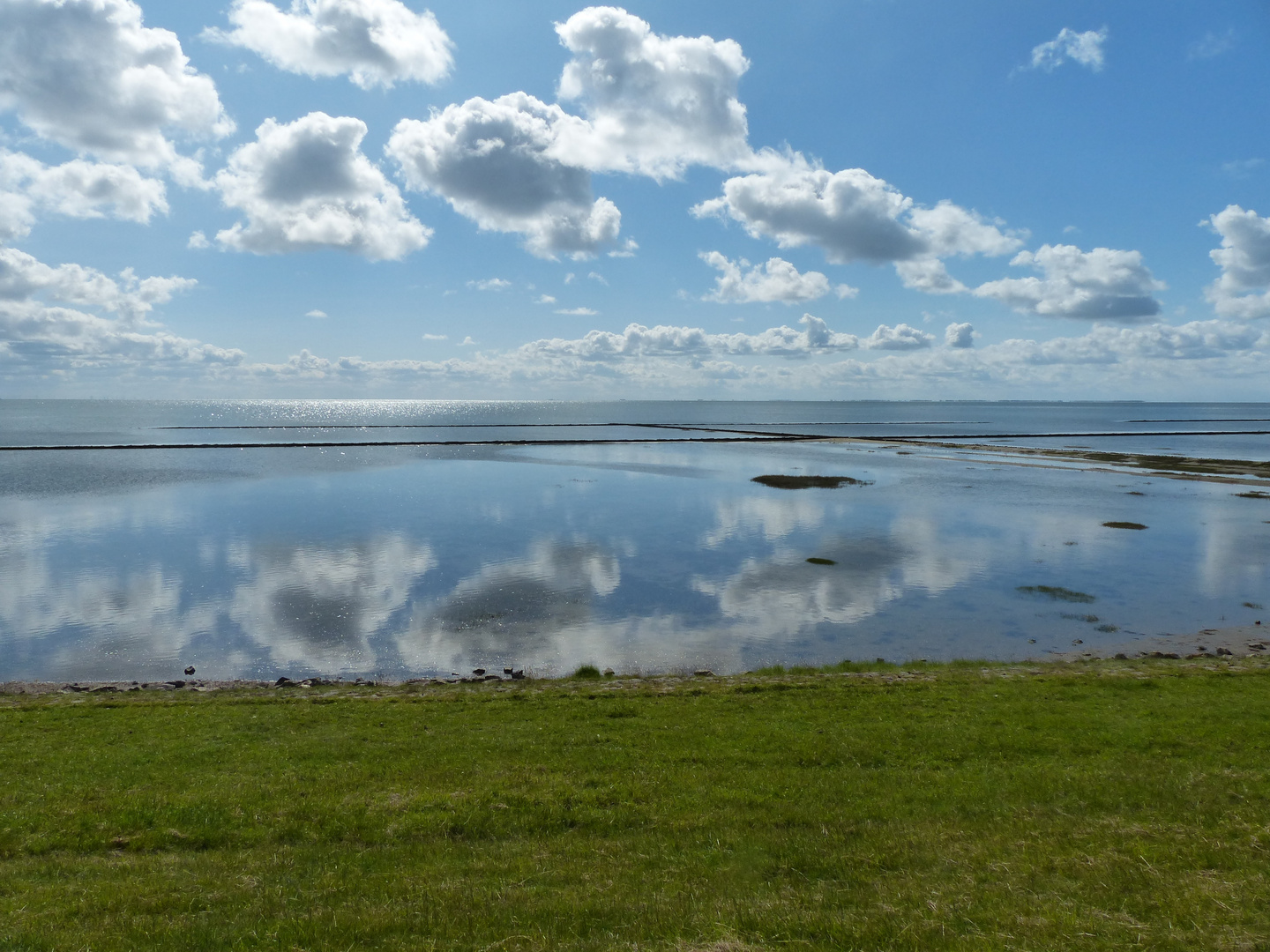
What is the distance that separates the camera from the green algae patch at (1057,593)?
39.1 meters

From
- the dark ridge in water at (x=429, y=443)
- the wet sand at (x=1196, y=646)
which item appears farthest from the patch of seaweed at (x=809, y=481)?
the dark ridge in water at (x=429, y=443)

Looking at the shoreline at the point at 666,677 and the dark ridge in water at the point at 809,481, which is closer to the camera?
the shoreline at the point at 666,677

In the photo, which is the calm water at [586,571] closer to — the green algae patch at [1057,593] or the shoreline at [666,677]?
the green algae patch at [1057,593]

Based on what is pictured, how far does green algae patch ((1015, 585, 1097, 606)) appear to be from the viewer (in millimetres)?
39125

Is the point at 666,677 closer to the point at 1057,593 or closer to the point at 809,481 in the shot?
the point at 1057,593

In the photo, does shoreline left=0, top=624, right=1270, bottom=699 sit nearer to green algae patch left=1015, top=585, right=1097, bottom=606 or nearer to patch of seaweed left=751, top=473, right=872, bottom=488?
green algae patch left=1015, top=585, right=1097, bottom=606

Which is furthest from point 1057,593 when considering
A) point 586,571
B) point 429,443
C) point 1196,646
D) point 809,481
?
point 429,443

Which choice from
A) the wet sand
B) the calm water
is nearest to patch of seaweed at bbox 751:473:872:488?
the calm water

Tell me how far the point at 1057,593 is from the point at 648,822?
35.8m

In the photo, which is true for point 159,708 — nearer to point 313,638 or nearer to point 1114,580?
point 313,638

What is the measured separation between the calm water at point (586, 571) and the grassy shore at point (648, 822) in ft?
29.6

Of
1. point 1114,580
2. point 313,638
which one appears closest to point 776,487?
point 1114,580

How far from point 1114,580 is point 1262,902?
39613 mm

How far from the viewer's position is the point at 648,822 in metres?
13.9
